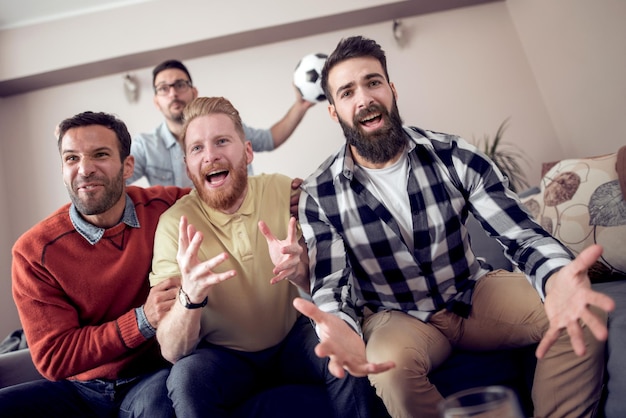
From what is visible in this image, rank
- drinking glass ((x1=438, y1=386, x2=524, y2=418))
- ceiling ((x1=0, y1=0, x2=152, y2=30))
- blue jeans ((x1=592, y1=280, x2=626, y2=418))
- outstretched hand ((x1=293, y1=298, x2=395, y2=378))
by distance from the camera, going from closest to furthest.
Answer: drinking glass ((x1=438, y1=386, x2=524, y2=418))
outstretched hand ((x1=293, y1=298, x2=395, y2=378))
blue jeans ((x1=592, y1=280, x2=626, y2=418))
ceiling ((x1=0, y1=0, x2=152, y2=30))

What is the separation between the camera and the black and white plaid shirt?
136 cm

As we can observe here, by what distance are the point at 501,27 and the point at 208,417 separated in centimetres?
349

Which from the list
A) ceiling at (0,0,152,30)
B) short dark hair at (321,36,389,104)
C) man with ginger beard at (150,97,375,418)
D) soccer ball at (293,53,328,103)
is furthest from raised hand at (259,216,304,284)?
ceiling at (0,0,152,30)

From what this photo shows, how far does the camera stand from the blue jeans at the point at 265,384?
125cm

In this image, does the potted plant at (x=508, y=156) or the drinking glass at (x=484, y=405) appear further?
the potted plant at (x=508, y=156)

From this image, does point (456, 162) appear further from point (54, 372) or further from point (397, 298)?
point (54, 372)

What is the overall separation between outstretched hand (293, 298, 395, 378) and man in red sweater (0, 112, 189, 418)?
21.3 inches

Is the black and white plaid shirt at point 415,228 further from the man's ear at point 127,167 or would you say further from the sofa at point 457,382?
the man's ear at point 127,167

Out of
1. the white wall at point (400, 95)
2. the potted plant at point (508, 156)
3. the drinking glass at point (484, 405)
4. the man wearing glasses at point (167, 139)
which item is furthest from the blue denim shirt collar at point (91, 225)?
the potted plant at point (508, 156)

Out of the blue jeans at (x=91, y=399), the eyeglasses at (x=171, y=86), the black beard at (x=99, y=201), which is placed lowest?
the blue jeans at (x=91, y=399)

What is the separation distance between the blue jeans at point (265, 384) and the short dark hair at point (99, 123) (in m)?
0.80

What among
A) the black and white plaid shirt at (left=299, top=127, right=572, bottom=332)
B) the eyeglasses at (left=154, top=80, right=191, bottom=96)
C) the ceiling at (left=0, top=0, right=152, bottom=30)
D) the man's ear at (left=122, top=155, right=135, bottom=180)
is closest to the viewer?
the black and white plaid shirt at (left=299, top=127, right=572, bottom=332)

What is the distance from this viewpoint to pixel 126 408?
4.62ft

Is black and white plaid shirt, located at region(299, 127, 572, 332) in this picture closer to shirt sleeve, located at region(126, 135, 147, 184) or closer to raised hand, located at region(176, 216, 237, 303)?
raised hand, located at region(176, 216, 237, 303)
